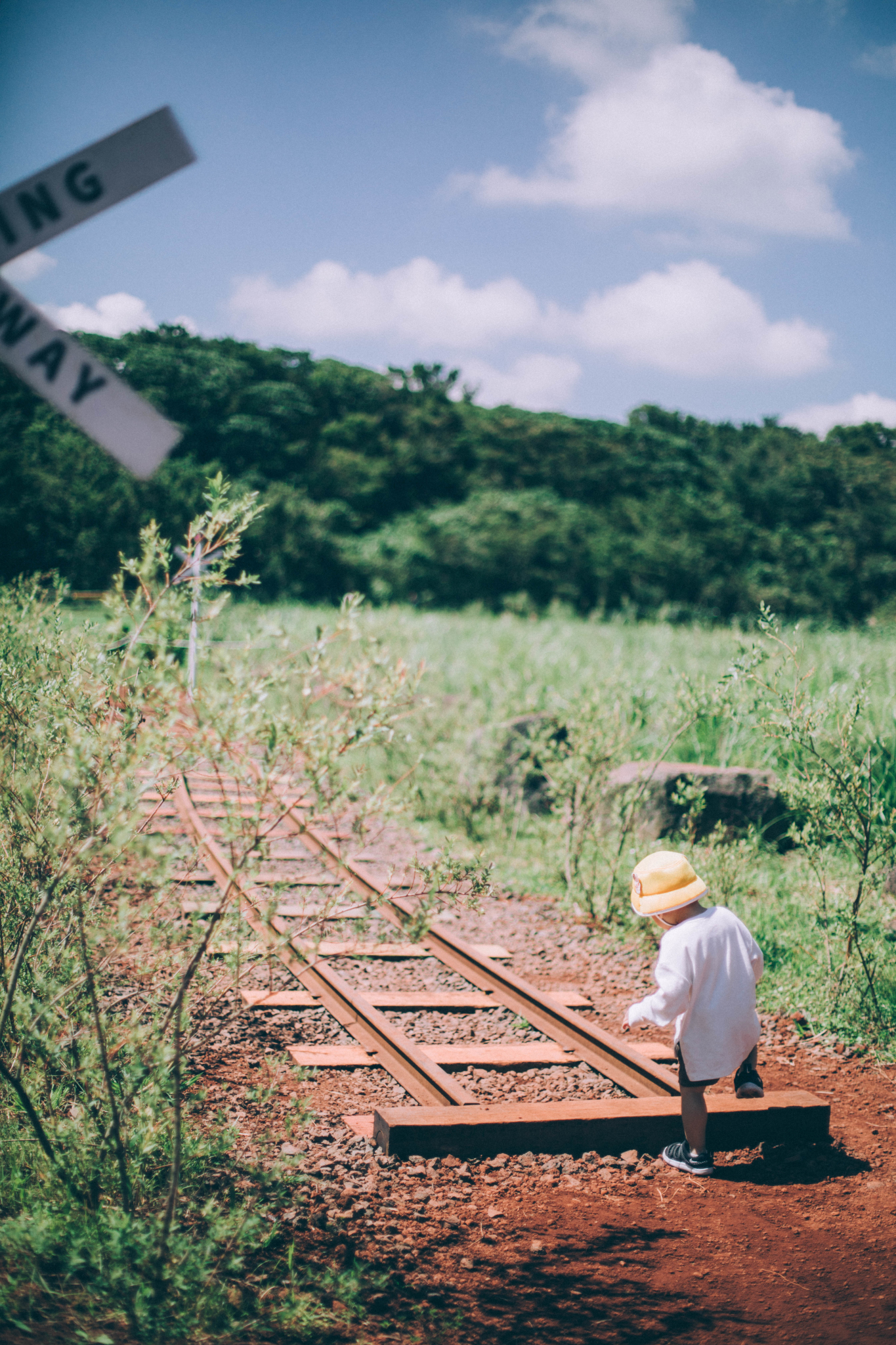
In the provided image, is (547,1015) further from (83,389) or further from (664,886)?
(83,389)

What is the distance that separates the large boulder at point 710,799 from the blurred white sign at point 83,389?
5773 millimetres

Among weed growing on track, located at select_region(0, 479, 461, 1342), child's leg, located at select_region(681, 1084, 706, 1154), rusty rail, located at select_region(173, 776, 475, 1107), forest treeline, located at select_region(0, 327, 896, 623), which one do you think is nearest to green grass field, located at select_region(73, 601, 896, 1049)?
weed growing on track, located at select_region(0, 479, 461, 1342)

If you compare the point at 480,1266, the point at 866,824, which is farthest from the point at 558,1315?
the point at 866,824

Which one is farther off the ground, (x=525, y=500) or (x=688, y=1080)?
(x=525, y=500)

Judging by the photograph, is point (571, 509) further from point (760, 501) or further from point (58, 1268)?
point (58, 1268)

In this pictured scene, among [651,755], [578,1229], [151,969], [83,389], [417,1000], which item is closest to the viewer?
[83,389]

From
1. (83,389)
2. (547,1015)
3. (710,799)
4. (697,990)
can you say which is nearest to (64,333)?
(83,389)

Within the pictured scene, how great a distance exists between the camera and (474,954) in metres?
5.58

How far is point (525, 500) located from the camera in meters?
49.0

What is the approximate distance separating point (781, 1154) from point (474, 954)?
7.29 ft

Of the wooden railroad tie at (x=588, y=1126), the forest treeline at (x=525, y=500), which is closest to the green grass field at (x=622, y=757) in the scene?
the wooden railroad tie at (x=588, y=1126)

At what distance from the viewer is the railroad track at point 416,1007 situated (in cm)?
261

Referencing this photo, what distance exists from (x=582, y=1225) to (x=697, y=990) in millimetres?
876

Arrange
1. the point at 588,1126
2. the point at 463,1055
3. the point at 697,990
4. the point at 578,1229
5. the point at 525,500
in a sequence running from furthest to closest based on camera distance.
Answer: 1. the point at 525,500
2. the point at 463,1055
3. the point at 588,1126
4. the point at 697,990
5. the point at 578,1229
